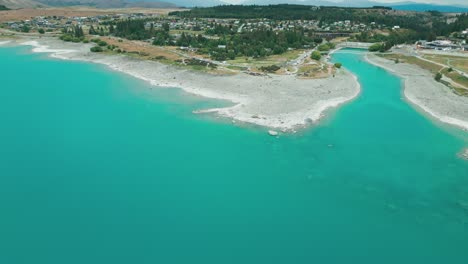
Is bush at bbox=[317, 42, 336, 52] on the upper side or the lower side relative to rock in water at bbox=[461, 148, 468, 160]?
upper

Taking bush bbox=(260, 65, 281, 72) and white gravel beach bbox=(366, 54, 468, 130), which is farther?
bush bbox=(260, 65, 281, 72)

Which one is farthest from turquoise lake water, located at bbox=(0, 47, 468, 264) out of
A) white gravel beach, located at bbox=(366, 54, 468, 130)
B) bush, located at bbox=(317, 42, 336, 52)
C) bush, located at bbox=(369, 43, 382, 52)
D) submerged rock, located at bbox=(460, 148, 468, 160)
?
bush, located at bbox=(369, 43, 382, 52)

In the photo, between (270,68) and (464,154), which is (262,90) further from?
(464,154)

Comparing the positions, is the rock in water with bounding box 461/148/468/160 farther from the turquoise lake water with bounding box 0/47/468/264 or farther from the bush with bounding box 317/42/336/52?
the bush with bounding box 317/42/336/52

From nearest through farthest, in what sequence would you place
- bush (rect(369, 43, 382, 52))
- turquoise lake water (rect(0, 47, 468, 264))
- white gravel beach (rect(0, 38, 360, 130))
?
1. turquoise lake water (rect(0, 47, 468, 264))
2. white gravel beach (rect(0, 38, 360, 130))
3. bush (rect(369, 43, 382, 52))

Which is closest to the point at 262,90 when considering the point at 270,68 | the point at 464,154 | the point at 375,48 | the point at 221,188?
the point at 270,68

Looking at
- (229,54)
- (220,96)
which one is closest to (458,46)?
(229,54)

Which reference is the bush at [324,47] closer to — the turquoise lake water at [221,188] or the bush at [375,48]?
the bush at [375,48]

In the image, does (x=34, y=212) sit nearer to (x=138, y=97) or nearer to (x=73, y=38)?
(x=138, y=97)
